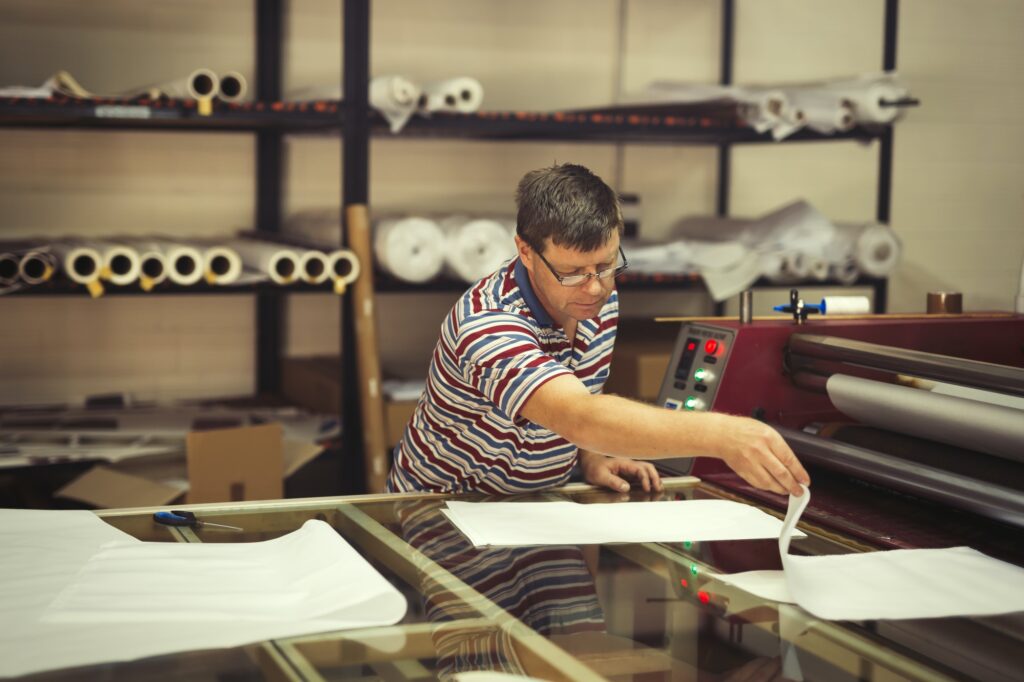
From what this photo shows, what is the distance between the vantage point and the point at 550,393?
5.09 ft

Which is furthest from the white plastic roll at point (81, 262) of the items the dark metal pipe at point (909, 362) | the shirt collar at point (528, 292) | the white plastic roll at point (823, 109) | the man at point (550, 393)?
the white plastic roll at point (823, 109)

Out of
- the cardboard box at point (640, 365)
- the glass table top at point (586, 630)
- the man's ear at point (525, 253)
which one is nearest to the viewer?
the glass table top at point (586, 630)

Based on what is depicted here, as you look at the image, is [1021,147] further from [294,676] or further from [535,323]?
[294,676]

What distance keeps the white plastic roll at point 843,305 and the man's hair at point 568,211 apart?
54 cm

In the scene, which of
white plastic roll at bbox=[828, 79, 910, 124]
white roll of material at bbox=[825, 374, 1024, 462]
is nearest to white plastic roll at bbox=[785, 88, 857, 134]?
white plastic roll at bbox=[828, 79, 910, 124]

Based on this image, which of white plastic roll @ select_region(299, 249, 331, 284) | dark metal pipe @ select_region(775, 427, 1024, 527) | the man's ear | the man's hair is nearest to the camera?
dark metal pipe @ select_region(775, 427, 1024, 527)

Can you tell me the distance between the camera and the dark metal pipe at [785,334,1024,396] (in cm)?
156

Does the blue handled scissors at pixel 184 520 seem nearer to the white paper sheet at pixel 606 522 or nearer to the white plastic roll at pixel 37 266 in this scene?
the white paper sheet at pixel 606 522

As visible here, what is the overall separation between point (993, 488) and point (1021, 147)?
3446mm

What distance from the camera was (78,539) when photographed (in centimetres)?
143

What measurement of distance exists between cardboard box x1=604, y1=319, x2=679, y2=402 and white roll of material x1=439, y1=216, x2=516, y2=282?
0.48 metres

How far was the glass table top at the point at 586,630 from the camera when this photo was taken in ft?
3.47

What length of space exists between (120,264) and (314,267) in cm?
51

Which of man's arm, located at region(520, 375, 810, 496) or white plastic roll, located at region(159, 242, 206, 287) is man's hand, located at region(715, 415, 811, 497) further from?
white plastic roll, located at region(159, 242, 206, 287)
